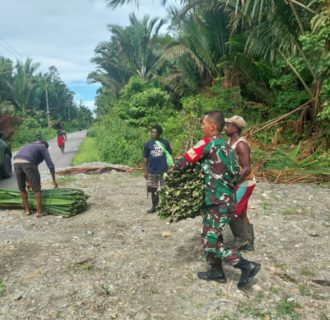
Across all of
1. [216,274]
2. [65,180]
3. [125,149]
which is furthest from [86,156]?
[216,274]

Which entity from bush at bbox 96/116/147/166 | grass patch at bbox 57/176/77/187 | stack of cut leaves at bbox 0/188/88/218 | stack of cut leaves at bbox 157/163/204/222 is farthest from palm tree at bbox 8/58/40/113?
stack of cut leaves at bbox 157/163/204/222

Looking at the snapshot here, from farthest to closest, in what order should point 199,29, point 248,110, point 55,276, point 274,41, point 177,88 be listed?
point 177,88 → point 199,29 → point 248,110 → point 274,41 → point 55,276

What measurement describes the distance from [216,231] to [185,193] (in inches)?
17.1

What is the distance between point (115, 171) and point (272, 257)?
6.63 meters

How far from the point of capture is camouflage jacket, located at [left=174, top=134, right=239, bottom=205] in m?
3.21

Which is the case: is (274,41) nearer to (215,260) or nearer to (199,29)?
(199,29)

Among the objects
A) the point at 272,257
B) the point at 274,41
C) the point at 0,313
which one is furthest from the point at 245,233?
the point at 274,41

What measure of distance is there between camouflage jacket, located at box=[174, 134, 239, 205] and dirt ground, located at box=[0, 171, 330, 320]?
938 mm

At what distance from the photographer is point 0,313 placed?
3186mm

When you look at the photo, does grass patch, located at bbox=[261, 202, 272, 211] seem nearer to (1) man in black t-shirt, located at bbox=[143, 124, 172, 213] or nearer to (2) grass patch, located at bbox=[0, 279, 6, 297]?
(1) man in black t-shirt, located at bbox=[143, 124, 172, 213]

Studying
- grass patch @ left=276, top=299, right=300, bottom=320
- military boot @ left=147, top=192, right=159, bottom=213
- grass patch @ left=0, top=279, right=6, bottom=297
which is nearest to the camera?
grass patch @ left=276, top=299, right=300, bottom=320

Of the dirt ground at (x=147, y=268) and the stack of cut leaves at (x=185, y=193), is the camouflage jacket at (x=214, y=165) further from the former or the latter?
the dirt ground at (x=147, y=268)

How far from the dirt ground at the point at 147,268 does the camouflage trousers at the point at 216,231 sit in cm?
38

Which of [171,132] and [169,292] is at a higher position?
[171,132]
